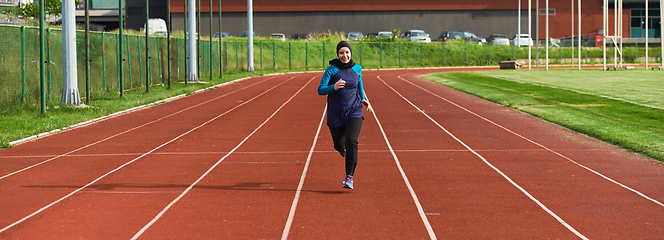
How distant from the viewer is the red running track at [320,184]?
658 centimetres

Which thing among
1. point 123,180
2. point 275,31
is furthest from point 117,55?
point 275,31

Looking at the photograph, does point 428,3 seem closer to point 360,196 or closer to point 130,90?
point 130,90

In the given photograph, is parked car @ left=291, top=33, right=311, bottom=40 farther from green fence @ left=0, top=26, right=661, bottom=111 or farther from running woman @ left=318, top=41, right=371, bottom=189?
running woman @ left=318, top=41, right=371, bottom=189

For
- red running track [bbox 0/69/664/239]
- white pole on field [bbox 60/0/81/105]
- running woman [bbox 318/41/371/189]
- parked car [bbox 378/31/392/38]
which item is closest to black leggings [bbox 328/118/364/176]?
running woman [bbox 318/41/371/189]

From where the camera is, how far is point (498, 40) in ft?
217

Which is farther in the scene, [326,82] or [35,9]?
[35,9]

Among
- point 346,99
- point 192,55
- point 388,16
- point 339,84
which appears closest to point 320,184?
point 346,99

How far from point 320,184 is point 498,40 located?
199 ft

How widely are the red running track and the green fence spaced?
358 cm

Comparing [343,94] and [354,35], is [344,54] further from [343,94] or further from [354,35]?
[354,35]

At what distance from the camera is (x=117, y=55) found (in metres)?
25.0

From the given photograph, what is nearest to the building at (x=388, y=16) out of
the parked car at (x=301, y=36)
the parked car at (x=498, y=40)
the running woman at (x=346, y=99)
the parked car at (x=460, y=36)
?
the parked car at (x=301, y=36)

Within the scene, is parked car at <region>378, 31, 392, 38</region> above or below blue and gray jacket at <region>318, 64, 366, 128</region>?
above

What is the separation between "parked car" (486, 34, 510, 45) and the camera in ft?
216
